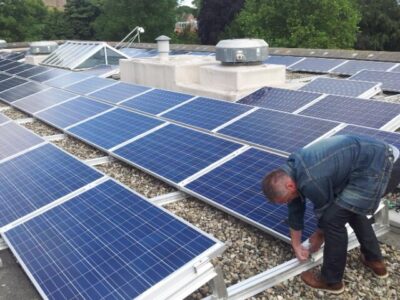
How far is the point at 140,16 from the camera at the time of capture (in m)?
69.8

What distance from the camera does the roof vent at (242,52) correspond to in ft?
47.9

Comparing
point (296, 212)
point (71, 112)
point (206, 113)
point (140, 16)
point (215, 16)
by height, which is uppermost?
point (296, 212)

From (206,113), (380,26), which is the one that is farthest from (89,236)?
(380,26)

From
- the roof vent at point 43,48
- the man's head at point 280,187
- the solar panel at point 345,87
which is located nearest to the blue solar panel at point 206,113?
the man's head at point 280,187

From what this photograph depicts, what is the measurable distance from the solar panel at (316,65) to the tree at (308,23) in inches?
883

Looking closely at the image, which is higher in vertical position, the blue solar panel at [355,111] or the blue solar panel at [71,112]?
the blue solar panel at [355,111]

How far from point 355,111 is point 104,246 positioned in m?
8.19

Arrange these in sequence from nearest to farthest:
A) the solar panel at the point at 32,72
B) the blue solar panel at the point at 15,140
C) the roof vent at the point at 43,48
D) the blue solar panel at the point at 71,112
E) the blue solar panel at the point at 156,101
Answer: the blue solar panel at the point at 15,140 → the blue solar panel at the point at 156,101 → the blue solar panel at the point at 71,112 → the solar panel at the point at 32,72 → the roof vent at the point at 43,48

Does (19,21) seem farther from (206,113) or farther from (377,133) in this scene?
→ (377,133)

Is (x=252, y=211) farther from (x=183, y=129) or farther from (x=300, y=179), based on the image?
(x=183, y=129)

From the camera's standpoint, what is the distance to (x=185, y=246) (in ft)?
16.0

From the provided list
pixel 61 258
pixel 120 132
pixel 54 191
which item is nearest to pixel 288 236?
pixel 61 258

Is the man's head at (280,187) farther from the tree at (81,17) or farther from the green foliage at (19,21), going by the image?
the tree at (81,17)

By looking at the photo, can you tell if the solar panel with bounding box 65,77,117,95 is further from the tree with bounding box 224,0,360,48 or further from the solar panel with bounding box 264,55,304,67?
the tree with bounding box 224,0,360,48
